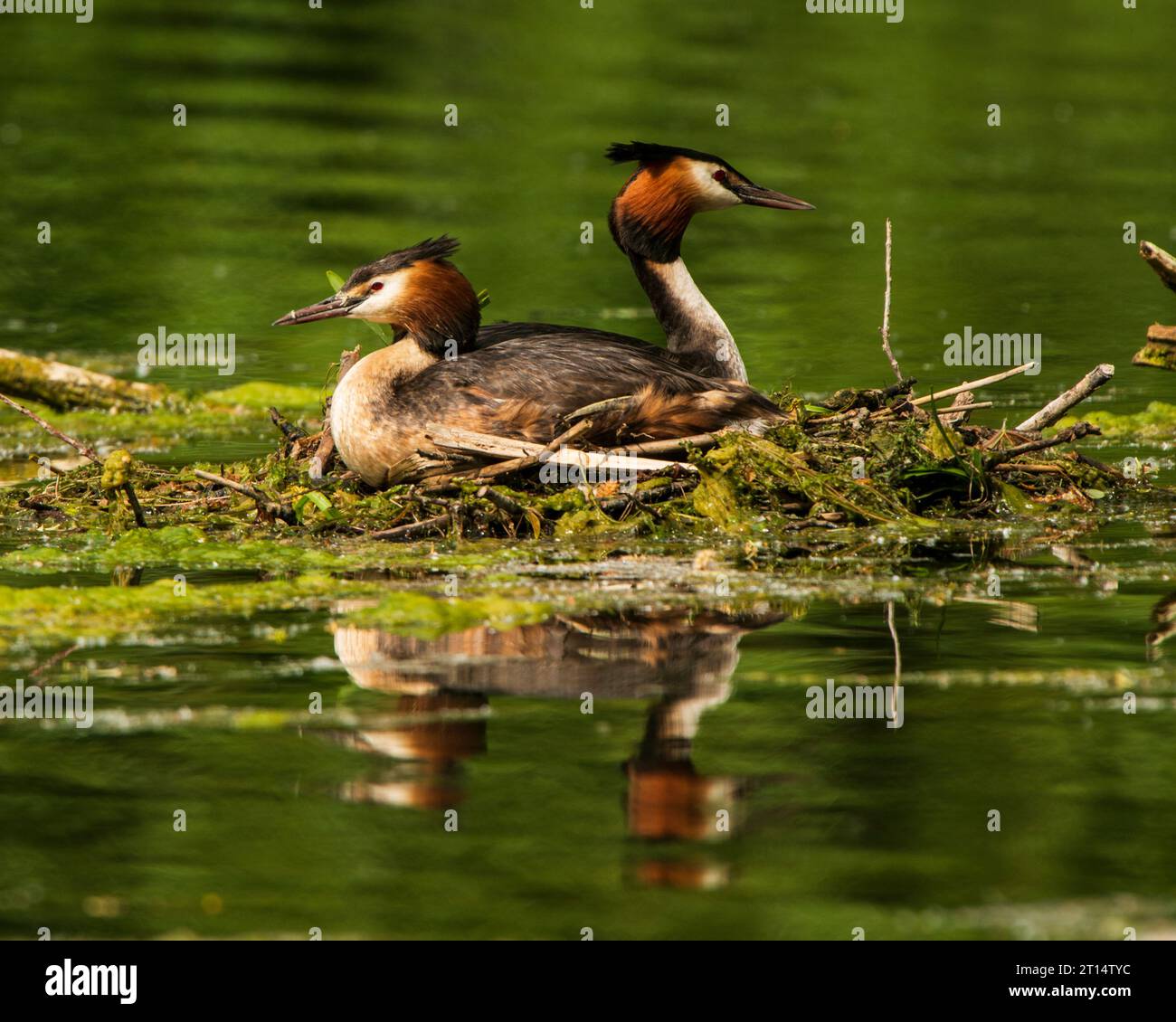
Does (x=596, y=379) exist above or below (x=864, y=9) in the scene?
below

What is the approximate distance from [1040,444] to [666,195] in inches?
92.8

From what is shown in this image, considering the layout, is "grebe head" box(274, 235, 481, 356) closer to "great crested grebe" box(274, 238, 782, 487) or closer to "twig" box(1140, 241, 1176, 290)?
"great crested grebe" box(274, 238, 782, 487)

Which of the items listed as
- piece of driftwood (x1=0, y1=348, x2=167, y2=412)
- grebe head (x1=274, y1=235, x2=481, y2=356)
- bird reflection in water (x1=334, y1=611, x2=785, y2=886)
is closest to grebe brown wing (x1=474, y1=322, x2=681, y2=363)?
grebe head (x1=274, y1=235, x2=481, y2=356)

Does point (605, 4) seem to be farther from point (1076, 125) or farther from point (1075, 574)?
point (1075, 574)

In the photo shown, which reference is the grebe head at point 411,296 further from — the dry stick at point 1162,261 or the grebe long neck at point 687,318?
the dry stick at point 1162,261

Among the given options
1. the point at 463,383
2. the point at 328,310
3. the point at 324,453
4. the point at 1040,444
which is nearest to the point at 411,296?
the point at 328,310

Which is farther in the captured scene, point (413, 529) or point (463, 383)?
point (463, 383)

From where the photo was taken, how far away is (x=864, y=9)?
35562 mm

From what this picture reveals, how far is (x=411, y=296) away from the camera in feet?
33.1

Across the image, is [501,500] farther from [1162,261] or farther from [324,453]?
[1162,261]

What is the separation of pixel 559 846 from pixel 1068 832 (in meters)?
1.48

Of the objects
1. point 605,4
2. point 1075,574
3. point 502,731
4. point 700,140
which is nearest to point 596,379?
point 1075,574

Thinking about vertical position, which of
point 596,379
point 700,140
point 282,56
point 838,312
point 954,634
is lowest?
point 954,634

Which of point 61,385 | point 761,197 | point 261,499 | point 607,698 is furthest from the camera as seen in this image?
point 61,385
